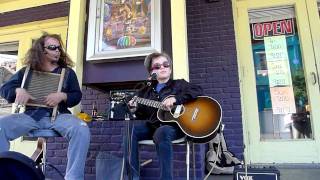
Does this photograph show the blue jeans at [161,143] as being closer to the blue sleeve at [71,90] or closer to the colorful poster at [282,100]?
the blue sleeve at [71,90]

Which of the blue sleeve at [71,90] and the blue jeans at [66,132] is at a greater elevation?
the blue sleeve at [71,90]

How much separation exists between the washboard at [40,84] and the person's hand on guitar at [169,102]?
0.81m

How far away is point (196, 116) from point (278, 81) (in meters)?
1.72

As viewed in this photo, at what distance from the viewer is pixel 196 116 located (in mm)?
1876

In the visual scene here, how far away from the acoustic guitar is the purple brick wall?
4.11ft

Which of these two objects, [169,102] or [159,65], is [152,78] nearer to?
[159,65]

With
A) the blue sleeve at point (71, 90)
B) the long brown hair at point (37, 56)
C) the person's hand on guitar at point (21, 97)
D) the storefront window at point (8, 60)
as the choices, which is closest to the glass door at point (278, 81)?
the blue sleeve at point (71, 90)

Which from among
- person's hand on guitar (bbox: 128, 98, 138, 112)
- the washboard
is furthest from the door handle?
the washboard

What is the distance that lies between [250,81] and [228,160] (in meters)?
1.02

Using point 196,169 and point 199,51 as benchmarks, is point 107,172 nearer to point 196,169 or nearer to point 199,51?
point 196,169

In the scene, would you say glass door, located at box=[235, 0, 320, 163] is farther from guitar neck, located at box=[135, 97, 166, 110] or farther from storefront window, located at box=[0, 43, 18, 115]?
storefront window, located at box=[0, 43, 18, 115]

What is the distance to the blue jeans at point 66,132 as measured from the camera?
1716 mm

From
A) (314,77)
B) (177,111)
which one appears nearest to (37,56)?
(177,111)

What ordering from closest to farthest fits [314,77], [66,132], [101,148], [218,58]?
[66,132], [101,148], [314,77], [218,58]
